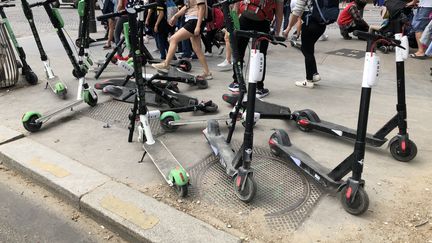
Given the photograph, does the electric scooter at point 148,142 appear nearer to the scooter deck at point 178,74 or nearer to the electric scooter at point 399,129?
the electric scooter at point 399,129

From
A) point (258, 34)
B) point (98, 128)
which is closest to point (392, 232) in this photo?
point (258, 34)

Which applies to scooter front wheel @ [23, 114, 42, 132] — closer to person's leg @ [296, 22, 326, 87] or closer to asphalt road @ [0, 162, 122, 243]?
asphalt road @ [0, 162, 122, 243]

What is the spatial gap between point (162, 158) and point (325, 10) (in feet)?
10.6

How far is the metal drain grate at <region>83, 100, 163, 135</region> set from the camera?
4850mm

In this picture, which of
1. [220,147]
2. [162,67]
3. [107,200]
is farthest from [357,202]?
[162,67]

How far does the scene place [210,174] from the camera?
12.0 feet

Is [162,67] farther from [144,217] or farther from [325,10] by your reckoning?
[144,217]

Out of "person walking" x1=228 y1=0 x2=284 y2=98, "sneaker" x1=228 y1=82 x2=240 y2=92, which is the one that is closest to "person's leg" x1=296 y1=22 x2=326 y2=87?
"person walking" x1=228 y1=0 x2=284 y2=98

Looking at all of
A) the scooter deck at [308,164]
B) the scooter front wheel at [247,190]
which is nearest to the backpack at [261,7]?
the scooter deck at [308,164]

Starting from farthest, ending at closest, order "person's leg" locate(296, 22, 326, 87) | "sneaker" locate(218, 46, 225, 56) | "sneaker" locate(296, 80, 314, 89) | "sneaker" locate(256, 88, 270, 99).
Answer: "sneaker" locate(218, 46, 225, 56) → "sneaker" locate(296, 80, 314, 89) → "sneaker" locate(256, 88, 270, 99) → "person's leg" locate(296, 22, 326, 87)

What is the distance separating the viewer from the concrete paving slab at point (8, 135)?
14.5 ft

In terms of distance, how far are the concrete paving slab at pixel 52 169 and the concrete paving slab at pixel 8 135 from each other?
3.8 inches

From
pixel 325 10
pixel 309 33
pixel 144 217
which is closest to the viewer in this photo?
pixel 144 217

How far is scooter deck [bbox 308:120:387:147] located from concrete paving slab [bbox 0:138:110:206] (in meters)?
2.29
